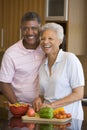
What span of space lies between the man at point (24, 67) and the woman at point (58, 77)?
0.36ft

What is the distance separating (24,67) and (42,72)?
15 cm

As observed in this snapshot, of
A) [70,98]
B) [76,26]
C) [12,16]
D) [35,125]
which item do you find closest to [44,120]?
[35,125]

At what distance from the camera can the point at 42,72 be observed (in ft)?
7.59

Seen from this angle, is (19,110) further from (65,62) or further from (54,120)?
(65,62)

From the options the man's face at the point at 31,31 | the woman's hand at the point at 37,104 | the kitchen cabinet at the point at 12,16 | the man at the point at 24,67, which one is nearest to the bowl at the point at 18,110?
the woman's hand at the point at 37,104

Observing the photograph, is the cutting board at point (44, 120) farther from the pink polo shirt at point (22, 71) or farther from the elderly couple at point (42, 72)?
the pink polo shirt at point (22, 71)

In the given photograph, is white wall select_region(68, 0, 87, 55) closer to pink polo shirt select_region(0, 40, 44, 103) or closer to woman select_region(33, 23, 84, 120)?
pink polo shirt select_region(0, 40, 44, 103)

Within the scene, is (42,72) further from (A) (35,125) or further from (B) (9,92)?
(A) (35,125)

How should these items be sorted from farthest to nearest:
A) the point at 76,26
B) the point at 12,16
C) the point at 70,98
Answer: the point at 12,16 < the point at 76,26 < the point at 70,98

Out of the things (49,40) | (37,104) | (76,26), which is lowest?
(37,104)

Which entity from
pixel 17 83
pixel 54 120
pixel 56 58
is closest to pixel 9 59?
pixel 17 83

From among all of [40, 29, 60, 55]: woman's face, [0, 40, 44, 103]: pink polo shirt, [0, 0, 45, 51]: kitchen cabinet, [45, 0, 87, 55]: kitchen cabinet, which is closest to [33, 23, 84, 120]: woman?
[40, 29, 60, 55]: woman's face

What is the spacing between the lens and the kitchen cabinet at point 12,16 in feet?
13.3

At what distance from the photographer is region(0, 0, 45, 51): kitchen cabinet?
4.07 metres
